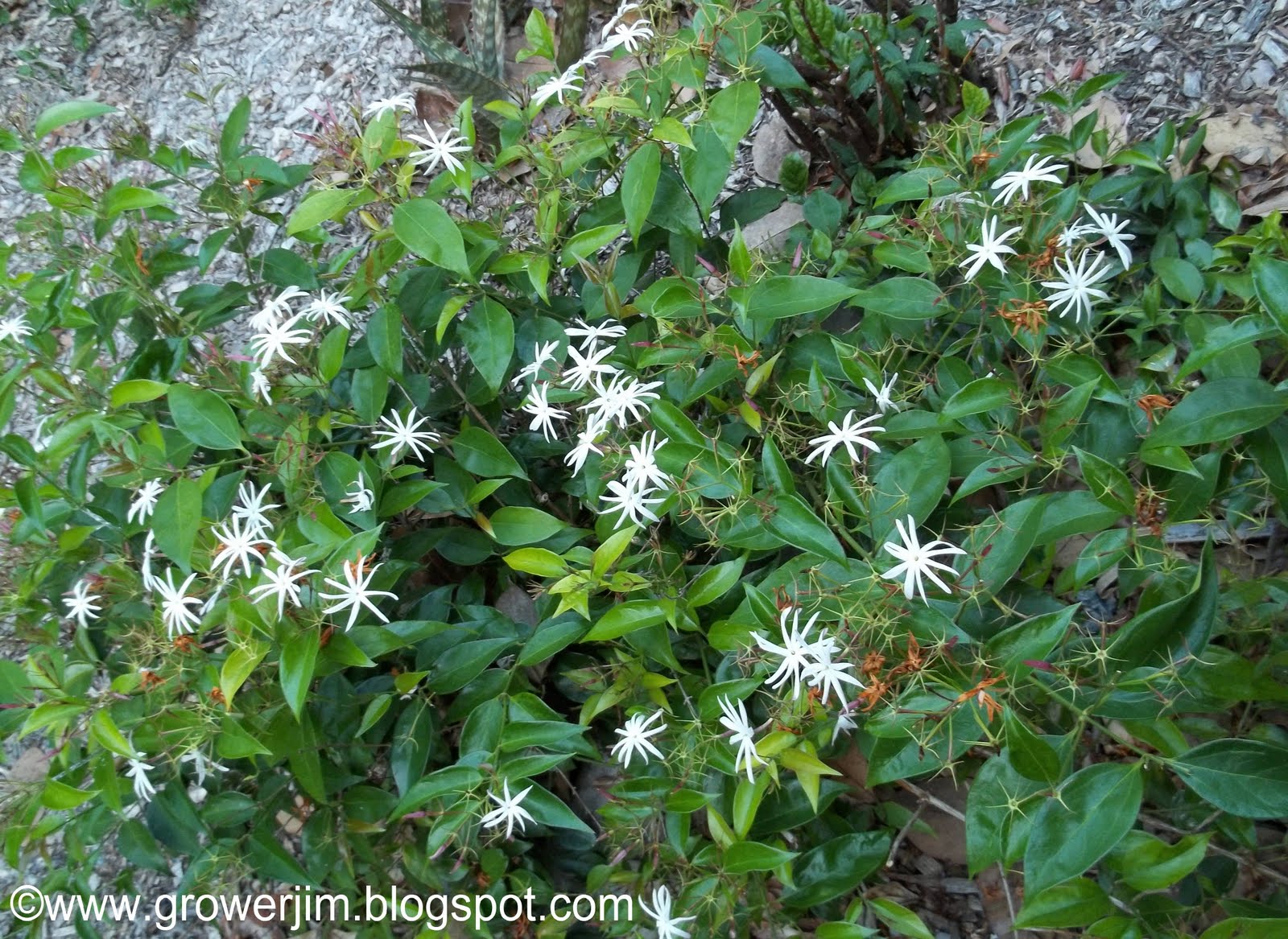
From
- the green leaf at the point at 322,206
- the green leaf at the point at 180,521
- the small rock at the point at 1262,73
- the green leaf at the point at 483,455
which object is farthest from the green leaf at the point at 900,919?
the small rock at the point at 1262,73

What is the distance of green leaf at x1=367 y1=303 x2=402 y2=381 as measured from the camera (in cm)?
123

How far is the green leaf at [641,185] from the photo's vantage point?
45.9 inches

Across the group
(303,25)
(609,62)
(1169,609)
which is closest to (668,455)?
(1169,609)

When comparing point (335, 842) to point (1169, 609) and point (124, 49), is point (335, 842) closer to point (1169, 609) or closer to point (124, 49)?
point (1169, 609)

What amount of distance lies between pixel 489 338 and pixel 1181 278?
950 mm

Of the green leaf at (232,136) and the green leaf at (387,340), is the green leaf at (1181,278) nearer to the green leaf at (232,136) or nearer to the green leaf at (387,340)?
the green leaf at (387,340)

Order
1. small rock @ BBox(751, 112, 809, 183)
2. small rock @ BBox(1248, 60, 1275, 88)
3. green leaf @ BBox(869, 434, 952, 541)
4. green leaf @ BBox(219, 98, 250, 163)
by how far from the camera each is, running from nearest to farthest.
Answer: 1. green leaf @ BBox(869, 434, 952, 541)
2. green leaf @ BBox(219, 98, 250, 163)
3. small rock @ BBox(1248, 60, 1275, 88)
4. small rock @ BBox(751, 112, 809, 183)

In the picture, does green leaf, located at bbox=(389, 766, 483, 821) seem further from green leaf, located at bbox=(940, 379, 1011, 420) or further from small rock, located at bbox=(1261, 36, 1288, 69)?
small rock, located at bbox=(1261, 36, 1288, 69)

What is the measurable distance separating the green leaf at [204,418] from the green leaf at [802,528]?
67 centimetres

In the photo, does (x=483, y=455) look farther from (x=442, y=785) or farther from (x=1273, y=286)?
(x=1273, y=286)

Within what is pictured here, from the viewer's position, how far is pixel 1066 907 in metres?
0.91

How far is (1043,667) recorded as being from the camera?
882 mm

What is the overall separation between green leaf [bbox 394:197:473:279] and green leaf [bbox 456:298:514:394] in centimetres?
13

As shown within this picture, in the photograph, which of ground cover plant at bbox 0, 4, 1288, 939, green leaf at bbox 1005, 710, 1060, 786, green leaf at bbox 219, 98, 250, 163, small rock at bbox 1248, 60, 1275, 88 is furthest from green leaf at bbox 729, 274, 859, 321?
small rock at bbox 1248, 60, 1275, 88
